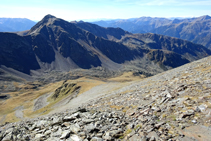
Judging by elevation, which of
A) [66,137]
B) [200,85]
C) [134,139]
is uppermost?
[200,85]

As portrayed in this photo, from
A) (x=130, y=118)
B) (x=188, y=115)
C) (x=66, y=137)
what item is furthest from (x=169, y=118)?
(x=66, y=137)

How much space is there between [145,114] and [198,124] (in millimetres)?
5032

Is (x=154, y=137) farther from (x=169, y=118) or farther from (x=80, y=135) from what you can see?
(x=80, y=135)

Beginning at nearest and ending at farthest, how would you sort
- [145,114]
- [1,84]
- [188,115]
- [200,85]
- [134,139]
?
[134,139] → [188,115] → [145,114] → [200,85] → [1,84]

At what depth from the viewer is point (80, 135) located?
1368cm

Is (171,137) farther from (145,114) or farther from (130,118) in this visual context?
(130,118)

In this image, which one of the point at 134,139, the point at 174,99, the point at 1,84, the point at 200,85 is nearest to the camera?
the point at 134,139

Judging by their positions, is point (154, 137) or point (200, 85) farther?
point (200, 85)

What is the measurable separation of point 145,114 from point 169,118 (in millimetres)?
2587

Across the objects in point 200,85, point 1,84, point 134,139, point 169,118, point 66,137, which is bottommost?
point 1,84

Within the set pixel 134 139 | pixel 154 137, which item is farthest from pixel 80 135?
pixel 154 137

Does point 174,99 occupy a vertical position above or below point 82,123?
above

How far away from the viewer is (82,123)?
16.1 metres

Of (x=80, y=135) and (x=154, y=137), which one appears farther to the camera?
(x=80, y=135)
